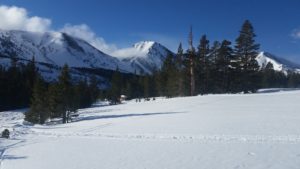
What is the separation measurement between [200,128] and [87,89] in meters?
77.8

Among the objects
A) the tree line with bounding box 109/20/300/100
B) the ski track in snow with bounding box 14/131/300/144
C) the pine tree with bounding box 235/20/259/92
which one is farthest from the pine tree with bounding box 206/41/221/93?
the ski track in snow with bounding box 14/131/300/144

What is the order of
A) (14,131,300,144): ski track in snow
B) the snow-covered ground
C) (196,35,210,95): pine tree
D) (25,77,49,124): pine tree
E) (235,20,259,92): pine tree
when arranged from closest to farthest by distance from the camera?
the snow-covered ground < (14,131,300,144): ski track in snow < (25,77,49,124): pine tree < (235,20,259,92): pine tree < (196,35,210,95): pine tree

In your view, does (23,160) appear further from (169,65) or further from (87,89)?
(87,89)

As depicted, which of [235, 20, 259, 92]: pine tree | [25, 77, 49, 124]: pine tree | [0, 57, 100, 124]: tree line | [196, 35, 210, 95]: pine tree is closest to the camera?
[0, 57, 100, 124]: tree line

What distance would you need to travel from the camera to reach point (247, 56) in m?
58.7

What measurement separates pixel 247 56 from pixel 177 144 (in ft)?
140

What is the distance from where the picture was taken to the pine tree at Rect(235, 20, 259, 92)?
5730cm

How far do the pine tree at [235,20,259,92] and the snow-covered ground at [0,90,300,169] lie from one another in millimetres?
29168

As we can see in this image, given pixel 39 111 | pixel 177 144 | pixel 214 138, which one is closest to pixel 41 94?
pixel 39 111

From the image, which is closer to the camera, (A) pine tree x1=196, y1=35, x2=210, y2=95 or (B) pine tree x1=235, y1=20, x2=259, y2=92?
(B) pine tree x1=235, y1=20, x2=259, y2=92

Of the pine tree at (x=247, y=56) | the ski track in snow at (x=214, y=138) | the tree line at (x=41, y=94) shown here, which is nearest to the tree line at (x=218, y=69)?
the pine tree at (x=247, y=56)

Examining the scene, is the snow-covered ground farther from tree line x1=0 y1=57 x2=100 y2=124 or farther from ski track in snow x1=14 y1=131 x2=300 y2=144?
tree line x1=0 y1=57 x2=100 y2=124

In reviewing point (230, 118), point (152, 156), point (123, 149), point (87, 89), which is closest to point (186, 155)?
point (152, 156)

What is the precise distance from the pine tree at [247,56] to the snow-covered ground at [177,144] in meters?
29.2
